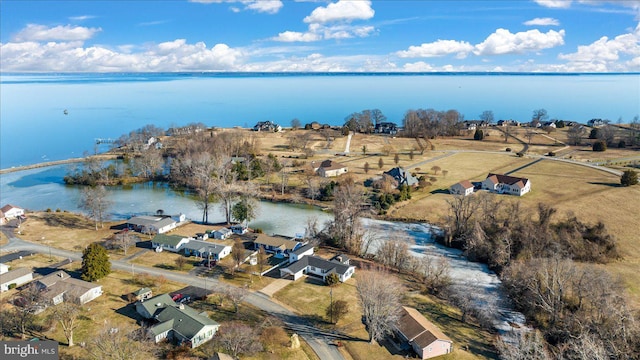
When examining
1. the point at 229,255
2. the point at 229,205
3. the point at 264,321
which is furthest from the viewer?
the point at 229,205

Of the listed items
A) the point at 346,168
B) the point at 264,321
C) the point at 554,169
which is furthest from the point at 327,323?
the point at 554,169

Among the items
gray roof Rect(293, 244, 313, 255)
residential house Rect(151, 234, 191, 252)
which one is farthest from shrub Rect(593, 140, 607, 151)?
residential house Rect(151, 234, 191, 252)

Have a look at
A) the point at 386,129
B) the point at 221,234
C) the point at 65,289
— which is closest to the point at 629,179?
the point at 221,234

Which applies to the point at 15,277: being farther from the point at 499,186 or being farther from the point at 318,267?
the point at 499,186

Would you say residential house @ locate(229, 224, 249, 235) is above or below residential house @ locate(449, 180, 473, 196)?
below

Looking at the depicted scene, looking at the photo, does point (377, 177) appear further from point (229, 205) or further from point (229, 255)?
point (229, 255)

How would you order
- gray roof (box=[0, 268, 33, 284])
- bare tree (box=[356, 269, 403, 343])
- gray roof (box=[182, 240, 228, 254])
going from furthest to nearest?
gray roof (box=[182, 240, 228, 254]) → gray roof (box=[0, 268, 33, 284]) → bare tree (box=[356, 269, 403, 343])

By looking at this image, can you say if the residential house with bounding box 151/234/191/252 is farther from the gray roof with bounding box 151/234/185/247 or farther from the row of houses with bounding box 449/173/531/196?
the row of houses with bounding box 449/173/531/196
